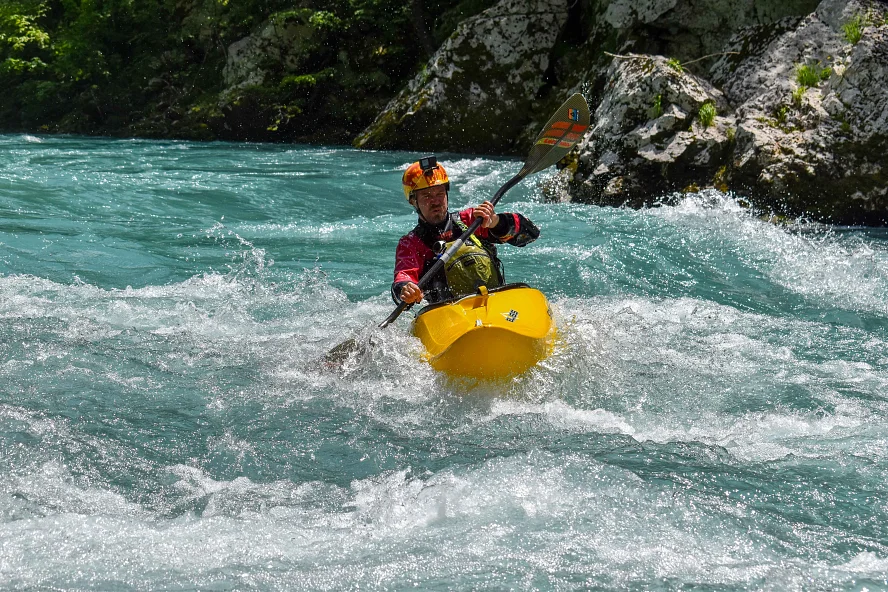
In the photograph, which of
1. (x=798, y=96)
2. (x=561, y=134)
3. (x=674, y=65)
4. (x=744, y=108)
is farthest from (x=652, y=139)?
(x=561, y=134)

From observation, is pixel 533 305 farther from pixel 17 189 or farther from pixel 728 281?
pixel 17 189

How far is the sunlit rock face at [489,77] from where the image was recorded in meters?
13.8

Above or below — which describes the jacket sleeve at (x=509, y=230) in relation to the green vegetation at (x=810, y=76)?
below

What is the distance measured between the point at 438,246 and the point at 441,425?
124 cm

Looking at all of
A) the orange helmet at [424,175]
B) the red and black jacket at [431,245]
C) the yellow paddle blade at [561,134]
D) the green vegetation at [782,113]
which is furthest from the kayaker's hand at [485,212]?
the green vegetation at [782,113]

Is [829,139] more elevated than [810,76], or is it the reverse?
[810,76]

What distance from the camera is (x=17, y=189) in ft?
34.4

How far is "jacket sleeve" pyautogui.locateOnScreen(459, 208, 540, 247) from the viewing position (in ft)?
16.9

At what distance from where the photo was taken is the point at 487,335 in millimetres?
4125

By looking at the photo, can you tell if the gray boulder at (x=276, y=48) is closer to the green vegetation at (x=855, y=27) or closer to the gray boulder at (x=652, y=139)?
the gray boulder at (x=652, y=139)

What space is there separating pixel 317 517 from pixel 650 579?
1258 millimetres

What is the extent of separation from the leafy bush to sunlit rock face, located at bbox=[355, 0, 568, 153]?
203 inches

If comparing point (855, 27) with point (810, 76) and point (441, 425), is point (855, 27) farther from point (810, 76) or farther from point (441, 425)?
point (441, 425)

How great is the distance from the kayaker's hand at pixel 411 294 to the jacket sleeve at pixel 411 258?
0.26 meters
